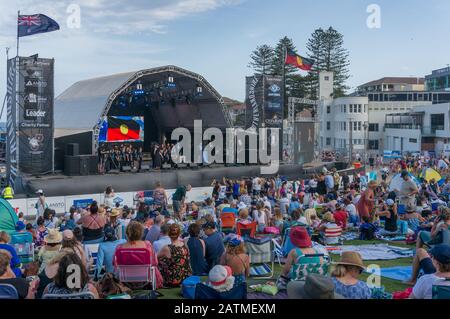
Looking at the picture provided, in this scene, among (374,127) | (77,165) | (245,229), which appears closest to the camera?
(245,229)

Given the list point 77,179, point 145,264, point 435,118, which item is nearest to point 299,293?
point 145,264

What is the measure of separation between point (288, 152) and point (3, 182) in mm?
14137

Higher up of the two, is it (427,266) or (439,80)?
(439,80)

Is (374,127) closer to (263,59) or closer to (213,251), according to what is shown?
(263,59)

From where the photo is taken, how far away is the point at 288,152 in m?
28.0

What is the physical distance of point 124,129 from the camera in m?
26.5

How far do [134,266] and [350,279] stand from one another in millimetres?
2724

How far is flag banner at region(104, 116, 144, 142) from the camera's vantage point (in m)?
25.6

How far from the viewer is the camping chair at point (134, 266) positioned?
245 inches

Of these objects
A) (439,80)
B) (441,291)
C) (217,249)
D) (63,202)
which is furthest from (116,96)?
(439,80)

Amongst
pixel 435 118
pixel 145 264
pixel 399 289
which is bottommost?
pixel 399 289

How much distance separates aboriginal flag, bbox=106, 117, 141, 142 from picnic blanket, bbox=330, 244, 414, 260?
1788 cm

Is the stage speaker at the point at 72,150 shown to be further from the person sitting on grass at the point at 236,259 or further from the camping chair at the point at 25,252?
the person sitting on grass at the point at 236,259
